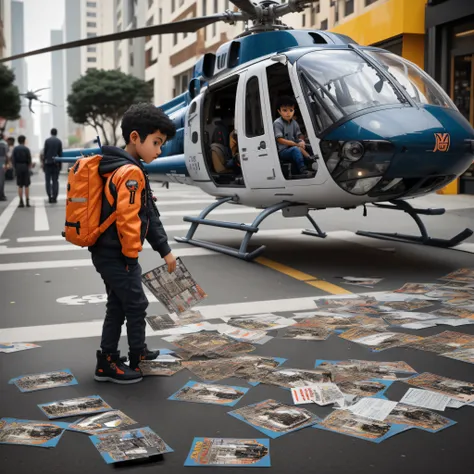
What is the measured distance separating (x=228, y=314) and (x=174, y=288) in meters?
1.27

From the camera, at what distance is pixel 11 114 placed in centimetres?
4322

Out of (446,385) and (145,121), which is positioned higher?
(145,121)

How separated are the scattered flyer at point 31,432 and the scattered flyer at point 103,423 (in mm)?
74

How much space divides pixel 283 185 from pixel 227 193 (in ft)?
4.84

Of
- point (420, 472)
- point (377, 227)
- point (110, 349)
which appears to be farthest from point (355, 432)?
point (377, 227)

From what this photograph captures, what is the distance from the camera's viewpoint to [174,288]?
4297 millimetres

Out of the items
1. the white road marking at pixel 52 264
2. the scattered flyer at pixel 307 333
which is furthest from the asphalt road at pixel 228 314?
the scattered flyer at pixel 307 333

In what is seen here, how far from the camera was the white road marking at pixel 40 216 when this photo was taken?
39.5ft

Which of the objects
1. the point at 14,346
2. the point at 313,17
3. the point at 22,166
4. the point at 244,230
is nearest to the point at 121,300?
the point at 14,346

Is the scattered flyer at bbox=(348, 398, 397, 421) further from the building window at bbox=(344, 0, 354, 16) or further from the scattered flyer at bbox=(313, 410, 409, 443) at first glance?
the building window at bbox=(344, 0, 354, 16)

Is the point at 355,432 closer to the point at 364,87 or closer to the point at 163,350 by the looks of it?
the point at 163,350

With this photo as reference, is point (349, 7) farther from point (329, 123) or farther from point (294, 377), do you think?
point (294, 377)

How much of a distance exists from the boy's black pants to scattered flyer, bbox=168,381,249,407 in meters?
0.43

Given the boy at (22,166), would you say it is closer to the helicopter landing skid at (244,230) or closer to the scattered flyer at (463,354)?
the helicopter landing skid at (244,230)
